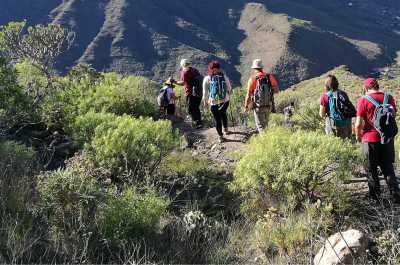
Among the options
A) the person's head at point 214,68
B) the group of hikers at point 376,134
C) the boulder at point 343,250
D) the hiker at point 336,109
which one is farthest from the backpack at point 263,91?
the boulder at point 343,250

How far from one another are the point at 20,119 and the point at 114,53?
124717mm

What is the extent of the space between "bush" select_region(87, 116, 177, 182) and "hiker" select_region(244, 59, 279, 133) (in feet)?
6.97

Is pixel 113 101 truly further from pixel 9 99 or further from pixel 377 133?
pixel 377 133

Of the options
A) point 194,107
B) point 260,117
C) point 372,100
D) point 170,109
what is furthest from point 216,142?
point 372,100

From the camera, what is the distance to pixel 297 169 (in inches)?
230

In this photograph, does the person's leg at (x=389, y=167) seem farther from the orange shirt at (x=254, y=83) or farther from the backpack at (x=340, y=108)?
the orange shirt at (x=254, y=83)

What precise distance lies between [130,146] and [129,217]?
78.5 inches

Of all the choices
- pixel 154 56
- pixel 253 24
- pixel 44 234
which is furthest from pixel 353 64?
pixel 44 234

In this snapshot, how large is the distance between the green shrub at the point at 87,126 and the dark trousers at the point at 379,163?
139 inches

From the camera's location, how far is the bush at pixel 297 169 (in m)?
5.87

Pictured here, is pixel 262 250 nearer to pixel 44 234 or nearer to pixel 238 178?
pixel 238 178

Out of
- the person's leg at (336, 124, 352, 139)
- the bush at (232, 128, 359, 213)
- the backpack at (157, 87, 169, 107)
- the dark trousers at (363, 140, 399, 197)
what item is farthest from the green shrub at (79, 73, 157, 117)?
the dark trousers at (363, 140, 399, 197)

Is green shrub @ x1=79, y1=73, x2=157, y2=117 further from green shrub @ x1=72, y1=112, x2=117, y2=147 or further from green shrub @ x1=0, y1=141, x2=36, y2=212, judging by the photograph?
green shrub @ x1=0, y1=141, x2=36, y2=212

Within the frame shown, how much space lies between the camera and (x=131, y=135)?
6.83m
